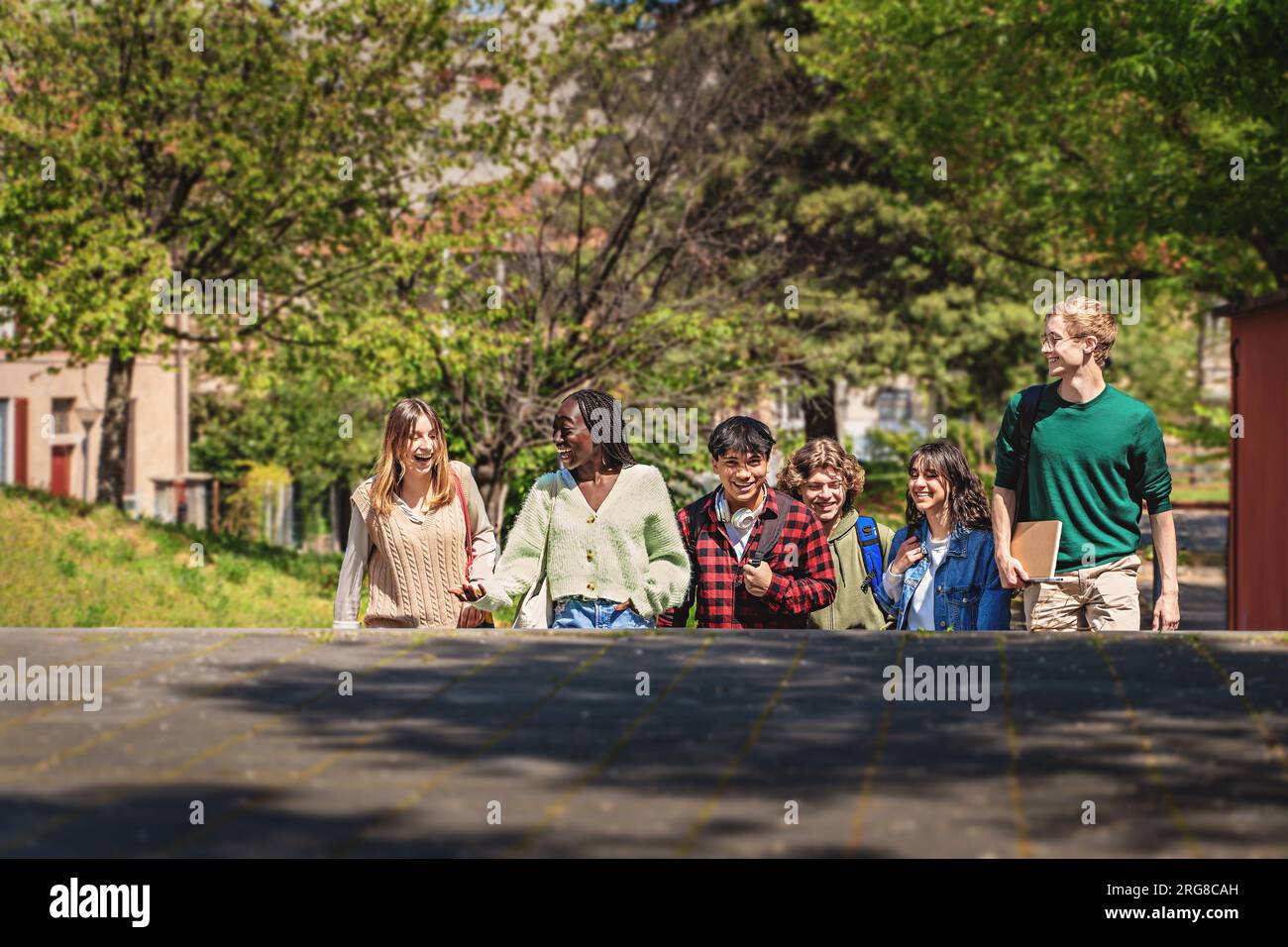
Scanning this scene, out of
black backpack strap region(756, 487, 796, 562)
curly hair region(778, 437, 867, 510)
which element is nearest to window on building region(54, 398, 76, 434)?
curly hair region(778, 437, 867, 510)

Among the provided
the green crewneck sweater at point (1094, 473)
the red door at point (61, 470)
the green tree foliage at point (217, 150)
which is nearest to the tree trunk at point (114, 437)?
the green tree foliage at point (217, 150)

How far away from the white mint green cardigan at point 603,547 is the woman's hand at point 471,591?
0.06 m

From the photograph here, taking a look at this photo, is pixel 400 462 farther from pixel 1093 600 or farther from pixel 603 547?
pixel 1093 600

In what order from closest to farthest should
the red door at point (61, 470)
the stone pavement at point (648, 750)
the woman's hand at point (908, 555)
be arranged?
the stone pavement at point (648, 750), the woman's hand at point (908, 555), the red door at point (61, 470)

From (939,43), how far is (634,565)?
22.8 metres

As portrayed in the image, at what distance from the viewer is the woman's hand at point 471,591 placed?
23.2ft

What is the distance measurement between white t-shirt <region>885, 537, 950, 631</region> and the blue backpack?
0.26m

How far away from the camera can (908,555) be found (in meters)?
7.22

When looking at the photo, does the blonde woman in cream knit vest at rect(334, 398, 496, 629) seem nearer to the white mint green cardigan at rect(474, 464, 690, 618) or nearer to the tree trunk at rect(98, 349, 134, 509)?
the white mint green cardigan at rect(474, 464, 690, 618)

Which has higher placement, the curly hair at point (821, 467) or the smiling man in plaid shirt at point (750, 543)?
the curly hair at point (821, 467)

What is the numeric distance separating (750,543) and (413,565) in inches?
54.8

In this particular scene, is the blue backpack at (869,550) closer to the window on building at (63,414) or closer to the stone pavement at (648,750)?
the stone pavement at (648,750)

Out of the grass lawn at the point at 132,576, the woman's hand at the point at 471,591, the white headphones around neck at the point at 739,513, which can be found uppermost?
the white headphones around neck at the point at 739,513

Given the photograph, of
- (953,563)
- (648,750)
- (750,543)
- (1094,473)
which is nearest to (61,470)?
(750,543)
